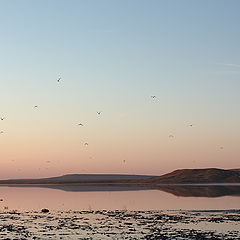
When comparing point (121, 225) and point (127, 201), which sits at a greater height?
point (127, 201)

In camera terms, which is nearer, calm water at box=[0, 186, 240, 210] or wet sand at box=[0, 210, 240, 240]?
wet sand at box=[0, 210, 240, 240]

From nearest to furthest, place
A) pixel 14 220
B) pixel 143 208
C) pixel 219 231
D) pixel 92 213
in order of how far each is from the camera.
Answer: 1. pixel 219 231
2. pixel 14 220
3. pixel 92 213
4. pixel 143 208

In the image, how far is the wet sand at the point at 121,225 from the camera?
39.6 metres

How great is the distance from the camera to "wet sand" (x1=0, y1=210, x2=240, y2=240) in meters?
39.6

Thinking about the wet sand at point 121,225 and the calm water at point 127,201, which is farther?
the calm water at point 127,201

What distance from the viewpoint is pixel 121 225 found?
46625 mm

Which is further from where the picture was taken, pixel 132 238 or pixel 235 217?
pixel 235 217

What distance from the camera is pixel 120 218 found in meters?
53.5

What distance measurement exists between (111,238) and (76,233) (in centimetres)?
460

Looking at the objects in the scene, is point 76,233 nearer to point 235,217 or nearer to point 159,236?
point 159,236

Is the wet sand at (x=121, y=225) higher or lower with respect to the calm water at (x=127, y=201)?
lower

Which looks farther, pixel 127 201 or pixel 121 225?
pixel 127 201

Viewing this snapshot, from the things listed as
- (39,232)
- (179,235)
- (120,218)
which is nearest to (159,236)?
(179,235)

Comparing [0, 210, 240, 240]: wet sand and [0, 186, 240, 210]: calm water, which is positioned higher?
[0, 186, 240, 210]: calm water
